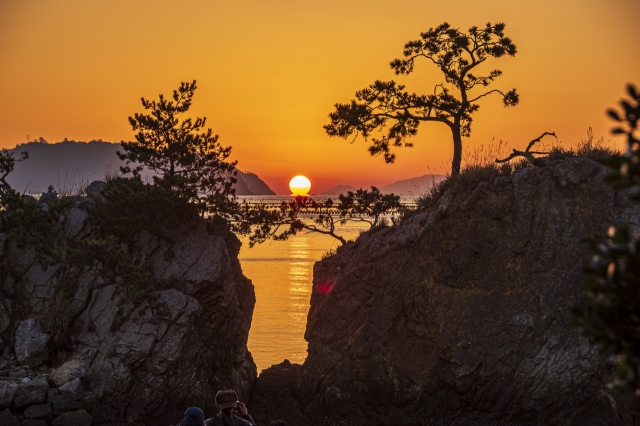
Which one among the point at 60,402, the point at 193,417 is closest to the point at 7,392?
the point at 60,402

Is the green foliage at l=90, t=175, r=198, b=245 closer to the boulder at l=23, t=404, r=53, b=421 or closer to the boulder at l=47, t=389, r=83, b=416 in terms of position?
the boulder at l=47, t=389, r=83, b=416

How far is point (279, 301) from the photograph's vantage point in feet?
171

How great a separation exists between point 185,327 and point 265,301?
2648 centimetres

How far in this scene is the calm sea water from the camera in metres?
38.1

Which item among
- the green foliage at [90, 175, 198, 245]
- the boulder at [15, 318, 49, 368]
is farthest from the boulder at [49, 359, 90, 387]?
the green foliage at [90, 175, 198, 245]

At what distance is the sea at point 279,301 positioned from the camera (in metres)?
38.0

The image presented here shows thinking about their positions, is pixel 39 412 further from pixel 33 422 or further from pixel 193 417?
pixel 193 417

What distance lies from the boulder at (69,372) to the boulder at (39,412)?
0.85 meters

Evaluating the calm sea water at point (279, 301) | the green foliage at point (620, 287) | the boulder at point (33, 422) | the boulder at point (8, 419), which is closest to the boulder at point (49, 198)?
the boulder at point (8, 419)

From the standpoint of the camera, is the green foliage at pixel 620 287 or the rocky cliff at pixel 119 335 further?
the rocky cliff at pixel 119 335

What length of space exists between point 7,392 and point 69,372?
1.84 meters

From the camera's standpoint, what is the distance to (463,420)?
82.3ft

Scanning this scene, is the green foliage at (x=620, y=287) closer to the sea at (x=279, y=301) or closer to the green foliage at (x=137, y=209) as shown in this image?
the green foliage at (x=137, y=209)

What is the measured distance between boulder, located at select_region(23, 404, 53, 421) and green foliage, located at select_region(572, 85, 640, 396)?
19755mm
